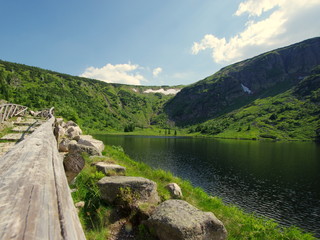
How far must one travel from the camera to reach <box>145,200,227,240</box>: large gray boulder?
7.79 m

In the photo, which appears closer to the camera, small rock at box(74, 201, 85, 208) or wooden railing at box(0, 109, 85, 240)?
wooden railing at box(0, 109, 85, 240)

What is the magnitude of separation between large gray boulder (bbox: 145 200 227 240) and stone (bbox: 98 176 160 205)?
1115 millimetres

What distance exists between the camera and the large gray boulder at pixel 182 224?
7.79 meters

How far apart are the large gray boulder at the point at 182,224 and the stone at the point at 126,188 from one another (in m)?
1.11

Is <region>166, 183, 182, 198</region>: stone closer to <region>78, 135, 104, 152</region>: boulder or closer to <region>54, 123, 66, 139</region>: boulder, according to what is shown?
<region>78, 135, 104, 152</region>: boulder

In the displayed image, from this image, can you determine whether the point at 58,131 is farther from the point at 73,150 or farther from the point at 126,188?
the point at 126,188

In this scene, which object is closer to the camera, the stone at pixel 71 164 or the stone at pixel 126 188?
the stone at pixel 71 164

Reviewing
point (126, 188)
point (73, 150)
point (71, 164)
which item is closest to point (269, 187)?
point (73, 150)

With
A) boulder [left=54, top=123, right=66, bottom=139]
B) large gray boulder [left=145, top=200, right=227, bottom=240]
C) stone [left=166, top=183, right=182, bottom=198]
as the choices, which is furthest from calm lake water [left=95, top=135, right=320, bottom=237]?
boulder [left=54, top=123, right=66, bottom=139]

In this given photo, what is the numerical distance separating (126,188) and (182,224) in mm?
3178

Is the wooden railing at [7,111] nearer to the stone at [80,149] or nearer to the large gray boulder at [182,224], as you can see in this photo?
the stone at [80,149]

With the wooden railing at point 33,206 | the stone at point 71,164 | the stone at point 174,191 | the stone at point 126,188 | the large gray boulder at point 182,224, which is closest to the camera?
the wooden railing at point 33,206

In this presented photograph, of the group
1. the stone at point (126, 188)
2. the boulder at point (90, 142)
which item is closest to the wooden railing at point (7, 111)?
the boulder at point (90, 142)

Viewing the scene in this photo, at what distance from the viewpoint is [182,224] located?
7914mm
